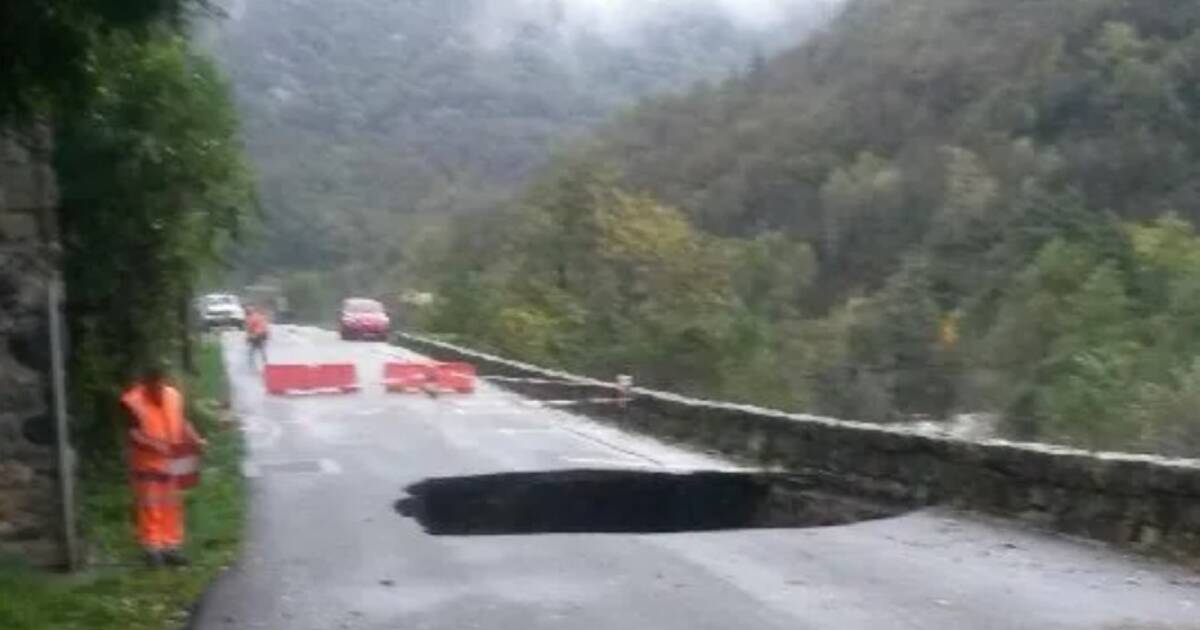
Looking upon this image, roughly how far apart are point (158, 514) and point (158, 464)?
12.9 inches

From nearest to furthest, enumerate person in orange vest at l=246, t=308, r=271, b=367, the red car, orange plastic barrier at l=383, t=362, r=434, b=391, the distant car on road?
1. orange plastic barrier at l=383, t=362, r=434, b=391
2. person in orange vest at l=246, t=308, r=271, b=367
3. the red car
4. the distant car on road

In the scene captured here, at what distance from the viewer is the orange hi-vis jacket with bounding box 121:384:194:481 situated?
12641 millimetres

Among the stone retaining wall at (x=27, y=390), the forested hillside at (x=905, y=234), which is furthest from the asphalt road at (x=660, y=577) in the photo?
the forested hillside at (x=905, y=234)

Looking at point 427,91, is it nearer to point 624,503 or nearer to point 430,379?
point 430,379

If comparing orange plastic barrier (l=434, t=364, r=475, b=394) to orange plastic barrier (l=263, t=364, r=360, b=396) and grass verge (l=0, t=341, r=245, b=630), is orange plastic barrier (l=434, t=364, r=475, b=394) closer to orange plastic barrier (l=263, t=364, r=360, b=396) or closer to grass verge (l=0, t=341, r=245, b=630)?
orange plastic barrier (l=263, t=364, r=360, b=396)

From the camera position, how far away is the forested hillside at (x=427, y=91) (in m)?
132

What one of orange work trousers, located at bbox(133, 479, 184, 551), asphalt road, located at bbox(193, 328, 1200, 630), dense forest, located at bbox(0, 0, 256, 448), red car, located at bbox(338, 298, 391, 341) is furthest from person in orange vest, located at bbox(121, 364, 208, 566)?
red car, located at bbox(338, 298, 391, 341)

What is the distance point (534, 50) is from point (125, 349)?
168m

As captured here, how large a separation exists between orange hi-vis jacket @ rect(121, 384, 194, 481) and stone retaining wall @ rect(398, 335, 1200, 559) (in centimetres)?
609

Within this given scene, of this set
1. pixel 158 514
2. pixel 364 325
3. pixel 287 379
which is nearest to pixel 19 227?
pixel 158 514

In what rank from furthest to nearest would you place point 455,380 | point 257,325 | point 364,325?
point 364,325 < point 257,325 < point 455,380

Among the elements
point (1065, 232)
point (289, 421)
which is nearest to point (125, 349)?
point (289, 421)

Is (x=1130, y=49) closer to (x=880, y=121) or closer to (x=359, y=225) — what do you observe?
(x=880, y=121)

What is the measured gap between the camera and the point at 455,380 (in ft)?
127
